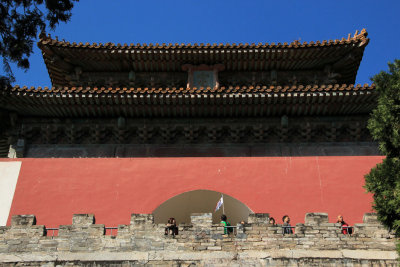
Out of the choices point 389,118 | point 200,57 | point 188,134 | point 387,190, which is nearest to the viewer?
point 387,190

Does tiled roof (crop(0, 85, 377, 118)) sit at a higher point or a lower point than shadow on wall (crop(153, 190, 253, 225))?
higher

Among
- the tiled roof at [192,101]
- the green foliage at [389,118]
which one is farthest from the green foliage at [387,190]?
the tiled roof at [192,101]

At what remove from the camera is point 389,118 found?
412 inches

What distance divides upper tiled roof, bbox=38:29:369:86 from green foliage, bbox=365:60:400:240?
5.88 metres

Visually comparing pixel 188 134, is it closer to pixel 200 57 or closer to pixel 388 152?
pixel 200 57

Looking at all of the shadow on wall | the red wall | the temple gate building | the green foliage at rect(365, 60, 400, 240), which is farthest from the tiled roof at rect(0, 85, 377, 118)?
the green foliage at rect(365, 60, 400, 240)

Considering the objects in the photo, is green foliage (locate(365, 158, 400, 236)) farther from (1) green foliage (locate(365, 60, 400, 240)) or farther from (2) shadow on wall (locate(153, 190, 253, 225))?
(2) shadow on wall (locate(153, 190, 253, 225))

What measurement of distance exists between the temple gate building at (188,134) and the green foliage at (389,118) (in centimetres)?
251

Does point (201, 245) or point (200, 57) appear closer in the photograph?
point (201, 245)

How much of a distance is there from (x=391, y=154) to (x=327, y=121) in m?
4.63

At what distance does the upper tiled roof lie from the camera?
16.6m

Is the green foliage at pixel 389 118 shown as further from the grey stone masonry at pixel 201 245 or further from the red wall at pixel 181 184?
the red wall at pixel 181 184

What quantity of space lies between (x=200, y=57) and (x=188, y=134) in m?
2.93

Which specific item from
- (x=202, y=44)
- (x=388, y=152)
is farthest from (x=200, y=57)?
(x=388, y=152)
